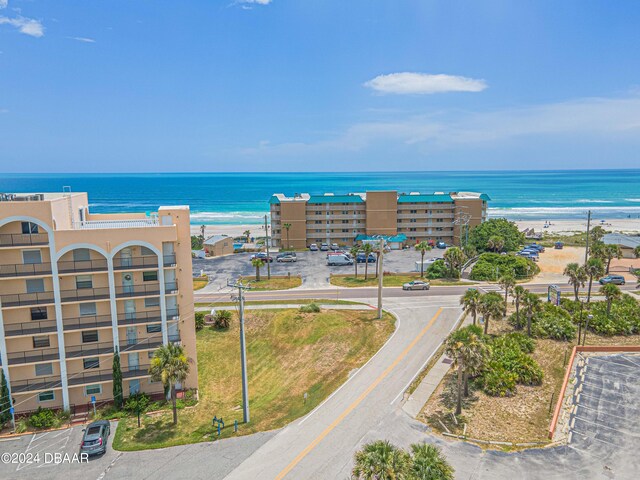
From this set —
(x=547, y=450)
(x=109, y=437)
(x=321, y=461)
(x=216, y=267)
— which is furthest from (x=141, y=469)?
(x=216, y=267)

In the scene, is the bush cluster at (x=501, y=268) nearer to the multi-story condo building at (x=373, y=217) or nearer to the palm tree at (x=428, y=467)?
the multi-story condo building at (x=373, y=217)

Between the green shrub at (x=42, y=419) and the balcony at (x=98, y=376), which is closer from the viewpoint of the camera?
the green shrub at (x=42, y=419)

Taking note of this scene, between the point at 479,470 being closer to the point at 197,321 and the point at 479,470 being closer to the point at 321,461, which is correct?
the point at 321,461

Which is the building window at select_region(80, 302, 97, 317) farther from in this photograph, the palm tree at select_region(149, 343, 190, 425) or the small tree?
the palm tree at select_region(149, 343, 190, 425)

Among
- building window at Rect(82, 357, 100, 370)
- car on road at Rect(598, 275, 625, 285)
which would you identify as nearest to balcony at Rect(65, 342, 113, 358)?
building window at Rect(82, 357, 100, 370)

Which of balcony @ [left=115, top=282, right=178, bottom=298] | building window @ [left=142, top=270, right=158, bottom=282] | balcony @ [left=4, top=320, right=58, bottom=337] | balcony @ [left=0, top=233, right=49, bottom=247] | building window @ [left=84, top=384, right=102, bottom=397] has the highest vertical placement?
balcony @ [left=0, top=233, right=49, bottom=247]

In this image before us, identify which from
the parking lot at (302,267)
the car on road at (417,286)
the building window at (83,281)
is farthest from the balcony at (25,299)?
the car on road at (417,286)
